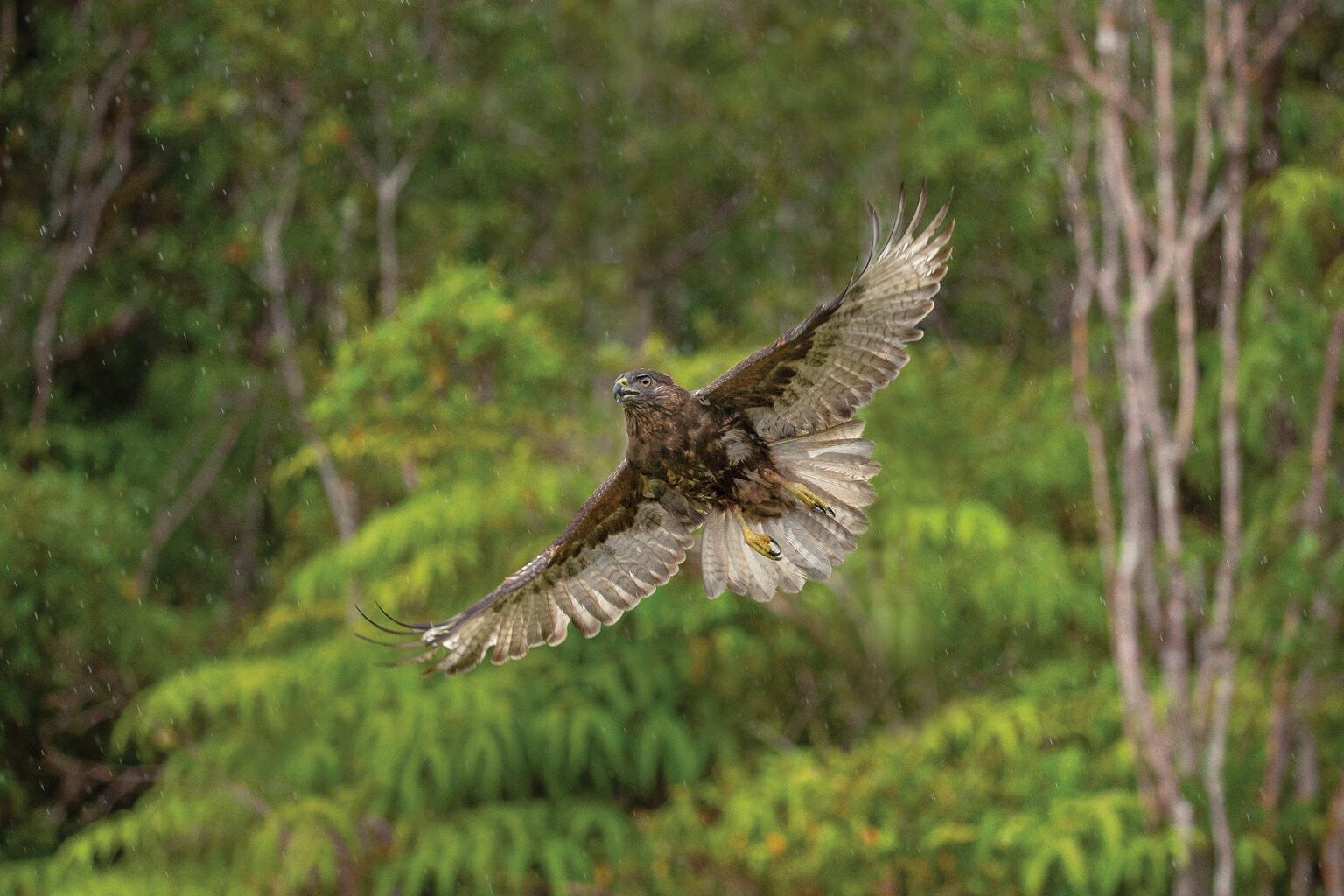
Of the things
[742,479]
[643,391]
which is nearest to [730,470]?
[742,479]

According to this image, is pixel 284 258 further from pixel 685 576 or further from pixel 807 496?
pixel 807 496

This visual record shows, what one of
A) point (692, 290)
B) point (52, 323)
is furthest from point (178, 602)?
point (692, 290)

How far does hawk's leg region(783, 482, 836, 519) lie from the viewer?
449 centimetres

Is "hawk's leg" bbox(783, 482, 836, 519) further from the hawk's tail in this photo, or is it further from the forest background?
the forest background

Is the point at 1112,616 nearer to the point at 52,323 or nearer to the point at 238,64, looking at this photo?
the point at 238,64

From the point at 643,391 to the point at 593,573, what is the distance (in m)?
0.70

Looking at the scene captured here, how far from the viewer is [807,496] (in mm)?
4508

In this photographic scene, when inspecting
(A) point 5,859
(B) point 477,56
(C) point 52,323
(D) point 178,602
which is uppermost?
(B) point 477,56

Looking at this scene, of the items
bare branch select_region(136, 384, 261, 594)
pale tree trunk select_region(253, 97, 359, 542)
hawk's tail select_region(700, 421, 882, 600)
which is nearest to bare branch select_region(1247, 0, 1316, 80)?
hawk's tail select_region(700, 421, 882, 600)

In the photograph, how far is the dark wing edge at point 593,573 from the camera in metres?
4.76

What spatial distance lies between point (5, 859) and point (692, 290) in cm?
716

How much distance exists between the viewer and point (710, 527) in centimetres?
484

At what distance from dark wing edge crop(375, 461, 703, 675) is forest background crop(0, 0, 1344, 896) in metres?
1.92

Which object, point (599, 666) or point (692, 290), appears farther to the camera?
point (692, 290)
